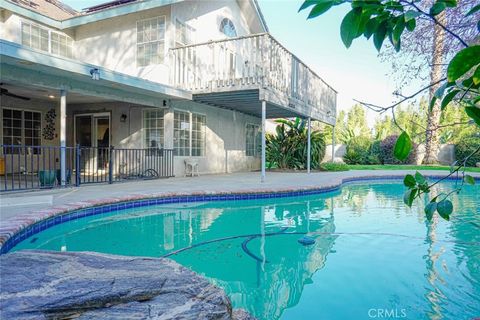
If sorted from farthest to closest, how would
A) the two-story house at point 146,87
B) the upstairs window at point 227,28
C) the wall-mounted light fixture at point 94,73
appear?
the upstairs window at point 227,28
the two-story house at point 146,87
the wall-mounted light fixture at point 94,73

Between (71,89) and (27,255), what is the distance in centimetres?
695

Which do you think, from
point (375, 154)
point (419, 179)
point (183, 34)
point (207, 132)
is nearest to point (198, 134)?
point (207, 132)

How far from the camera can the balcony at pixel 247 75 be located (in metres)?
9.54

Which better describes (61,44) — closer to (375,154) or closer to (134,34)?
(134,34)

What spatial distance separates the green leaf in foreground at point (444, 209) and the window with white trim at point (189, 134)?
34.0 ft

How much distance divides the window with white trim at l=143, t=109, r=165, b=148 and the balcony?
1.22 m

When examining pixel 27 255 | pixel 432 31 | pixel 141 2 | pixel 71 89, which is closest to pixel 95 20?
pixel 141 2

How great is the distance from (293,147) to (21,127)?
10380mm

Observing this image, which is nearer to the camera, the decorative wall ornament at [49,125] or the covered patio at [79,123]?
the covered patio at [79,123]

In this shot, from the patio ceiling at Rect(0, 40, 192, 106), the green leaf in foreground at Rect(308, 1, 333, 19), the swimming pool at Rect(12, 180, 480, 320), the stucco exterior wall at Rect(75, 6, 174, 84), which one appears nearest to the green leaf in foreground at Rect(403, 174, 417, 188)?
the green leaf in foreground at Rect(308, 1, 333, 19)

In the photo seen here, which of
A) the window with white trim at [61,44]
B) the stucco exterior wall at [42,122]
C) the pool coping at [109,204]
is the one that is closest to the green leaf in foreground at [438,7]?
the pool coping at [109,204]

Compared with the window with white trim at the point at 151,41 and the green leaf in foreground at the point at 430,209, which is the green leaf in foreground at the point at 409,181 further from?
the window with white trim at the point at 151,41

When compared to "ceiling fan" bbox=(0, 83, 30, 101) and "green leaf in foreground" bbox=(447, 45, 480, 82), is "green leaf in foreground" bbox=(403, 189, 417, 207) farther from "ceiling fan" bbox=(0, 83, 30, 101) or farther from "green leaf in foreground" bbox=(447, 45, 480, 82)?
"ceiling fan" bbox=(0, 83, 30, 101)

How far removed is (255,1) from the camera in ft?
45.7
